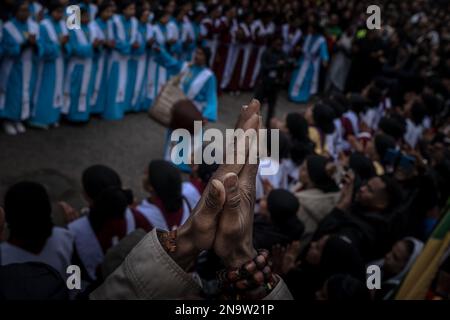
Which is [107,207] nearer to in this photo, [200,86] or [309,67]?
[200,86]

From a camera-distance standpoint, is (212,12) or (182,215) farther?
(212,12)

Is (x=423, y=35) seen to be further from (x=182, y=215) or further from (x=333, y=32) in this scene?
(x=182, y=215)

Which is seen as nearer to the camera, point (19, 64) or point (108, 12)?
point (19, 64)

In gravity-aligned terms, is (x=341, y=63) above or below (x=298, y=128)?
above

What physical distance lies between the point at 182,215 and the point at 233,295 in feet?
5.64

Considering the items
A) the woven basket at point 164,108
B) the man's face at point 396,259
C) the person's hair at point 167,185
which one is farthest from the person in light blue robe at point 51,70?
the man's face at point 396,259

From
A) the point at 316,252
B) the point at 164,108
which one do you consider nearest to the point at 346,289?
the point at 316,252

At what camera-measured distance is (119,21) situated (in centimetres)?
588

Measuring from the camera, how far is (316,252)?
2721 millimetres

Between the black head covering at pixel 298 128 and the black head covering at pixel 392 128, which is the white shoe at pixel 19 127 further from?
the black head covering at pixel 392 128

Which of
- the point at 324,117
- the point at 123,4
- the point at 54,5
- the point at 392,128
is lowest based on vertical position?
the point at 392,128

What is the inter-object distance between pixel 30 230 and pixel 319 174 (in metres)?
1.98

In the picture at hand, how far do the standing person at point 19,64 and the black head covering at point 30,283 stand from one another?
4.10 metres

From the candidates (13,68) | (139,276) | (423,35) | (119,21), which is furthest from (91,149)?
(423,35)
